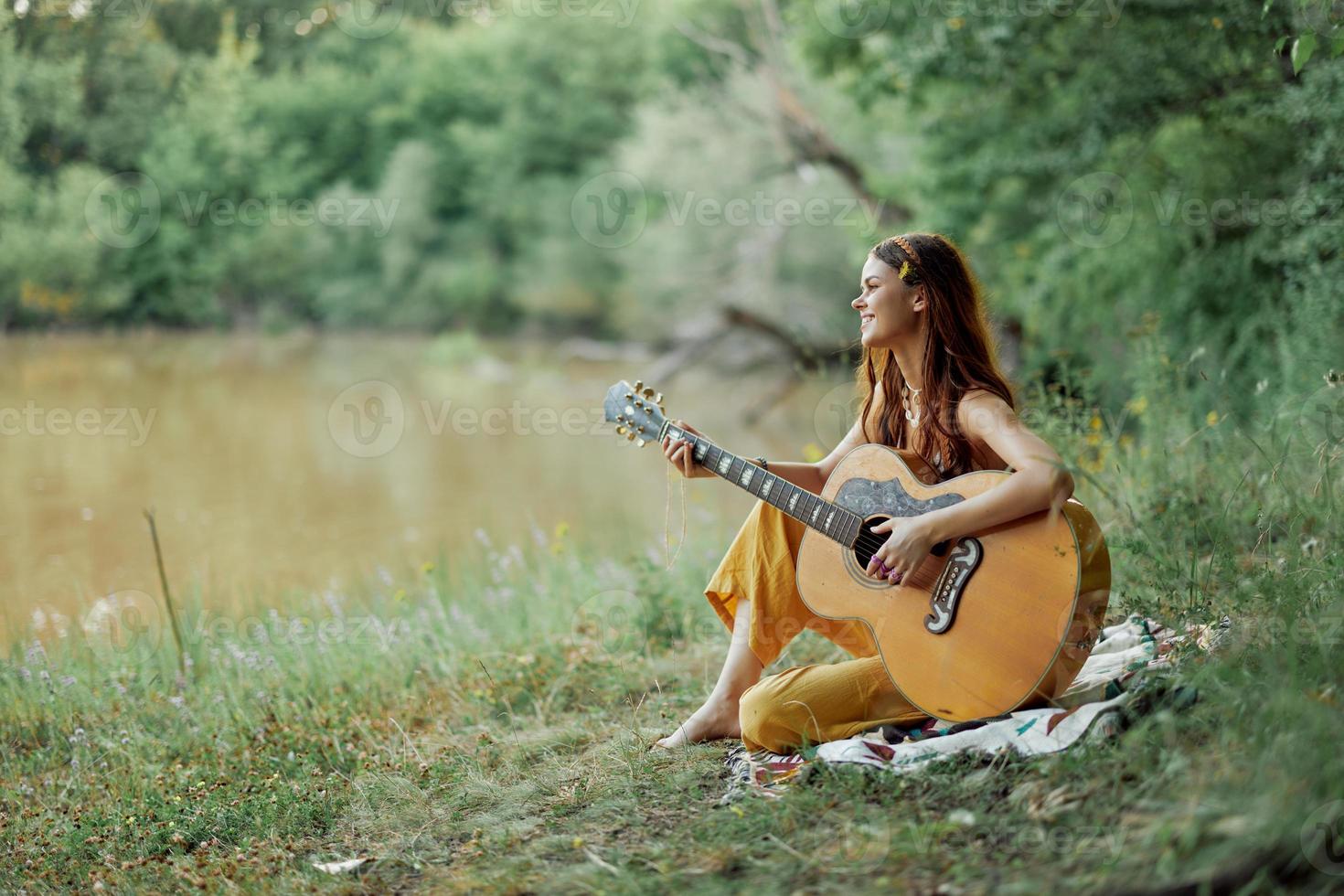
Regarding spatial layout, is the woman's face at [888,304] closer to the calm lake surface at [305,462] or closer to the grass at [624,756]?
the grass at [624,756]

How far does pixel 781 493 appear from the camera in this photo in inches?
116

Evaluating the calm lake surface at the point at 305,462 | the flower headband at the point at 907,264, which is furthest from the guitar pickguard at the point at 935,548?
the calm lake surface at the point at 305,462

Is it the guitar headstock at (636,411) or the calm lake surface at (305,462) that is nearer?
the guitar headstock at (636,411)

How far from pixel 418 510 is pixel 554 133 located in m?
17.4

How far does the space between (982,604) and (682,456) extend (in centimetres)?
91

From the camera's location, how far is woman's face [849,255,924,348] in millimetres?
2967

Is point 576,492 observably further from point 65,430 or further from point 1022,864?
point 1022,864

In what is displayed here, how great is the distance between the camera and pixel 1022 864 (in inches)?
80.5

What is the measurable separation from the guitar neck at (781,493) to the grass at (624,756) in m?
0.63

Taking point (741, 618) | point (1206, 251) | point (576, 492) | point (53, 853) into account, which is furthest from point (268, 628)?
point (1206, 251)

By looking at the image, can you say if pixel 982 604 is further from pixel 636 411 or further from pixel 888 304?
pixel 636 411

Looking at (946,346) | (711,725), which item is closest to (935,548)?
(946,346)

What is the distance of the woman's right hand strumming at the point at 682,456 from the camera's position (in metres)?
3.06

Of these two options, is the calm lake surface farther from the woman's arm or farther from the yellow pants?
the yellow pants
